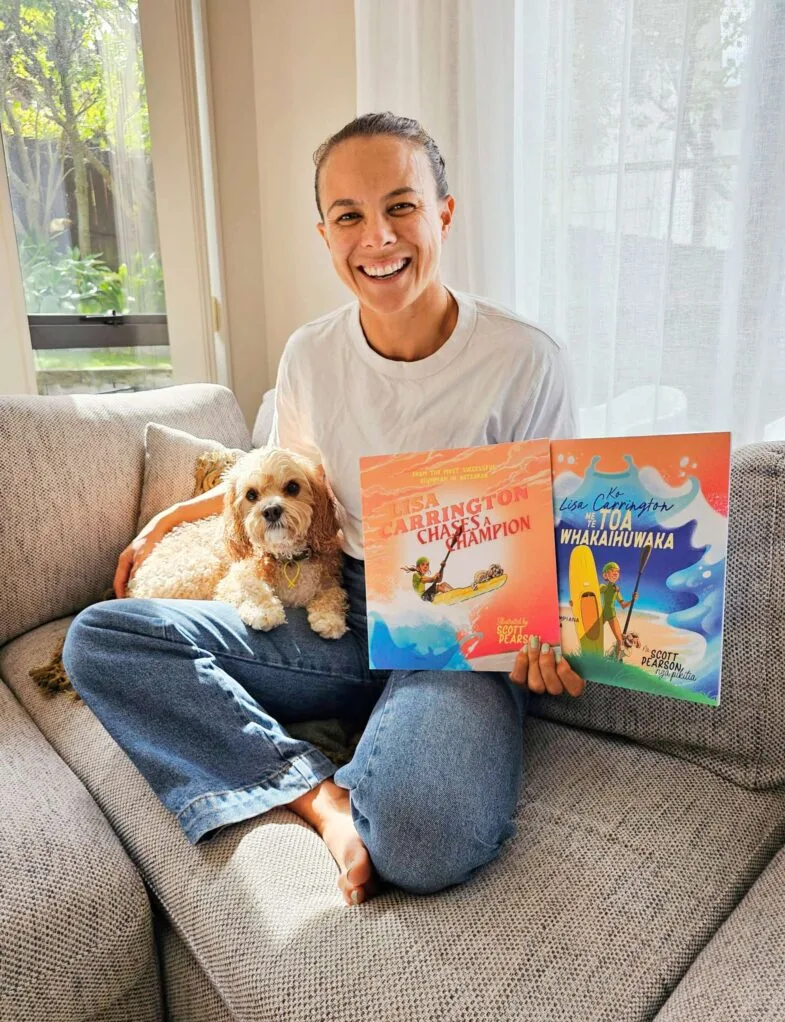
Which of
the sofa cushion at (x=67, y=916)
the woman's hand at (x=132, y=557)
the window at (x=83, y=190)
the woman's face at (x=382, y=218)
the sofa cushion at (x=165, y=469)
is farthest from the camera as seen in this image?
the window at (x=83, y=190)

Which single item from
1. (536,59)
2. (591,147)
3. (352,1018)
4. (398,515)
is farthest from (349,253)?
(352,1018)

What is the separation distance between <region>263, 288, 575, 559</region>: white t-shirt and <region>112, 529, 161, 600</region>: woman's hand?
1.44 ft

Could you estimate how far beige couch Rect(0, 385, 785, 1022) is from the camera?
2.67 feet

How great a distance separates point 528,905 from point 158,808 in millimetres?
561

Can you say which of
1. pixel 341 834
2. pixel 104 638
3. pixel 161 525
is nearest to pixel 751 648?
pixel 341 834

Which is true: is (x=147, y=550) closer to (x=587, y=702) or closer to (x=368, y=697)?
(x=368, y=697)

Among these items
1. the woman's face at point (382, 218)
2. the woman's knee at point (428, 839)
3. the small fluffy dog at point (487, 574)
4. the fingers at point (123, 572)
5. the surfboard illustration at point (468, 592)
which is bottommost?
the woman's knee at point (428, 839)

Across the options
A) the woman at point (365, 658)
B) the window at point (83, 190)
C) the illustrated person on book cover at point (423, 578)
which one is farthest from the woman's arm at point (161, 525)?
the window at point (83, 190)

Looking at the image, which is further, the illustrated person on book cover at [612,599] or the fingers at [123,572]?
the fingers at [123,572]

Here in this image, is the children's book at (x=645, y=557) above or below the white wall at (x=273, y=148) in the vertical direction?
below

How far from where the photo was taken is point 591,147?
5.24 feet

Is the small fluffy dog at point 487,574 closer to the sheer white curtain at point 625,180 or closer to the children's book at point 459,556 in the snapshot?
the children's book at point 459,556

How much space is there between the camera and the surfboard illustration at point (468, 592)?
1.06 meters

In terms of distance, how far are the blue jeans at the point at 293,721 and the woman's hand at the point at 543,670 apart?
8 centimetres
